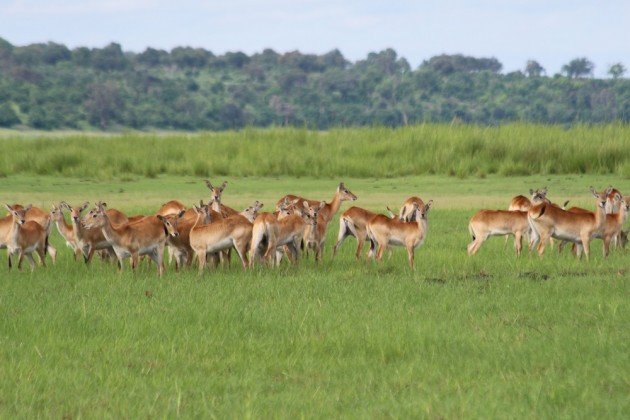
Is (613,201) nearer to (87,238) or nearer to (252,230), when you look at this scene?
(252,230)

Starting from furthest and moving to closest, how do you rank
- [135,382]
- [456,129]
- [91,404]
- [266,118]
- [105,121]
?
[266,118] < [105,121] < [456,129] < [135,382] < [91,404]

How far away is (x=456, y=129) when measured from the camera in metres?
→ 32.5

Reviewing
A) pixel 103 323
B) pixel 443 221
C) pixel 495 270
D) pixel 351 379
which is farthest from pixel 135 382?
pixel 443 221

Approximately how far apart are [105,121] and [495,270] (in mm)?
48138

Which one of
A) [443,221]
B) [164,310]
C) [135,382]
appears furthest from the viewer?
[443,221]

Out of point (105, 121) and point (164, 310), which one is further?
point (105, 121)

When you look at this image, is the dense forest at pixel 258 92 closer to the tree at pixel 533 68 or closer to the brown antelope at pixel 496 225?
the tree at pixel 533 68

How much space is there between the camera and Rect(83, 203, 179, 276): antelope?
11844mm

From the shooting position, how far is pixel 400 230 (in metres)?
12.8

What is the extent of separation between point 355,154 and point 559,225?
18.3m

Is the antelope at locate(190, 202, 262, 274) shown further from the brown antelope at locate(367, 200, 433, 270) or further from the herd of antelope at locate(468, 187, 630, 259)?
the herd of antelope at locate(468, 187, 630, 259)

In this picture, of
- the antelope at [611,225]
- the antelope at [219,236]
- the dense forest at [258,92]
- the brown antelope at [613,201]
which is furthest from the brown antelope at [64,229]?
the dense forest at [258,92]

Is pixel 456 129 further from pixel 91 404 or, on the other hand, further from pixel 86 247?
pixel 91 404

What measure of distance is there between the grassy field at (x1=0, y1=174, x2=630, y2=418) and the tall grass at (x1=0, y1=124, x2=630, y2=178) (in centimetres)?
1610
